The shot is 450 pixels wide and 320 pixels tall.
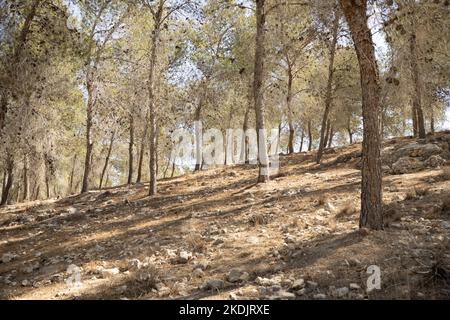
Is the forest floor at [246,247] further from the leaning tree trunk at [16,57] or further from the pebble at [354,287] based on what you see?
the leaning tree trunk at [16,57]

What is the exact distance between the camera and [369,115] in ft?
26.9

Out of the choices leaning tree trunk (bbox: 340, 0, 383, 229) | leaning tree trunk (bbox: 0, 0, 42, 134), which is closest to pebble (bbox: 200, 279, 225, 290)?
leaning tree trunk (bbox: 340, 0, 383, 229)

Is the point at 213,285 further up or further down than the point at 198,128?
further down

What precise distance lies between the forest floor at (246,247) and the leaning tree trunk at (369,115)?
478 millimetres

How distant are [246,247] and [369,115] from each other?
12.4ft

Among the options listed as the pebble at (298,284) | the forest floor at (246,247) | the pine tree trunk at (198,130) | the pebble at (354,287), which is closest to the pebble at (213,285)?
the forest floor at (246,247)

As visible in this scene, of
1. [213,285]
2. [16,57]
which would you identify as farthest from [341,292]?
[16,57]

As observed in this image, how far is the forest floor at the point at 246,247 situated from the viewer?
6.25 meters

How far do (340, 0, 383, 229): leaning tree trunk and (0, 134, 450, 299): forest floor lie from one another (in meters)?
0.48

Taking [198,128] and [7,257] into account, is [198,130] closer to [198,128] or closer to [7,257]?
[198,128]

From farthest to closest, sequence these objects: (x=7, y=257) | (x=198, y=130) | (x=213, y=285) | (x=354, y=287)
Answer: (x=198, y=130) → (x=7, y=257) → (x=213, y=285) → (x=354, y=287)

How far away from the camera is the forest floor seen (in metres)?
6.25
